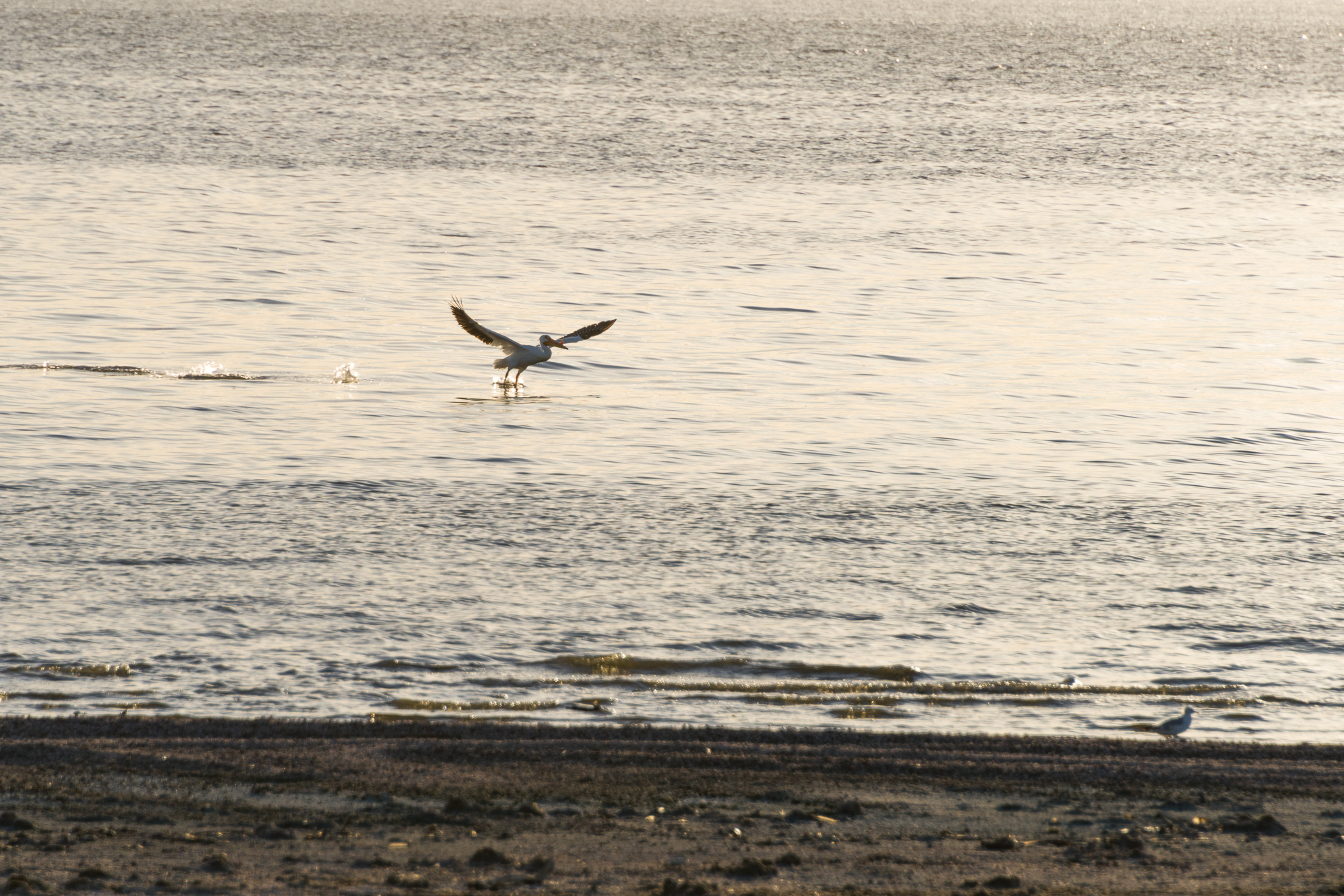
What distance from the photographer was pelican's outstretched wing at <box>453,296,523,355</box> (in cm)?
1550

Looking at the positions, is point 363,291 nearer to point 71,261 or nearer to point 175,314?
point 175,314

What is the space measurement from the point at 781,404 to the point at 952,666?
729 centimetres

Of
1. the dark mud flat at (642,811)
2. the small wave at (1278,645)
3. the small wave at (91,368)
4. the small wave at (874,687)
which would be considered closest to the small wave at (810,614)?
the small wave at (874,687)

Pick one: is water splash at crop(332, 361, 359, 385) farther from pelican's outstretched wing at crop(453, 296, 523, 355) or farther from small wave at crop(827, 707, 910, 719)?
small wave at crop(827, 707, 910, 719)

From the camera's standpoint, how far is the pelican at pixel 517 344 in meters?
15.7

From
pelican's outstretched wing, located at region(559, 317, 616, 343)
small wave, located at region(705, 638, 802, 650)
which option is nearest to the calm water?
small wave, located at region(705, 638, 802, 650)

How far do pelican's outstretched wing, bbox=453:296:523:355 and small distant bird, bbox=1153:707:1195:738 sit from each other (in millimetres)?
8968

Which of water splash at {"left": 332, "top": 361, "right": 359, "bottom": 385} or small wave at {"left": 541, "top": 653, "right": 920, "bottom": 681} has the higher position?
small wave at {"left": 541, "top": 653, "right": 920, "bottom": 681}

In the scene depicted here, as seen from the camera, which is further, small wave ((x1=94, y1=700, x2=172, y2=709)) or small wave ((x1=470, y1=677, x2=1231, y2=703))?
small wave ((x1=470, y1=677, x2=1231, y2=703))

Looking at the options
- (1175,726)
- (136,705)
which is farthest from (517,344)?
(1175,726)

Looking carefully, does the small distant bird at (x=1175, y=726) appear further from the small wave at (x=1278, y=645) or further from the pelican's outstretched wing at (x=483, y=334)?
the pelican's outstretched wing at (x=483, y=334)

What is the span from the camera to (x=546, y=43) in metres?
63.5

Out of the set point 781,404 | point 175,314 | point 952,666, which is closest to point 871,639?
point 952,666

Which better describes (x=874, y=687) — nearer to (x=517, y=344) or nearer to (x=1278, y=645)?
(x=1278, y=645)
